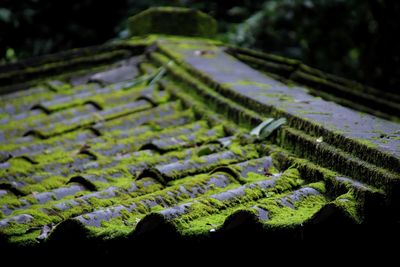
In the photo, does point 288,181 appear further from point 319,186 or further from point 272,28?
point 272,28

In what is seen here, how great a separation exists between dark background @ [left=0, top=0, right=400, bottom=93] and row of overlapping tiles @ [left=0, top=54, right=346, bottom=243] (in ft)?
12.0

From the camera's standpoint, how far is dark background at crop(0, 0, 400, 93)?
6969mm

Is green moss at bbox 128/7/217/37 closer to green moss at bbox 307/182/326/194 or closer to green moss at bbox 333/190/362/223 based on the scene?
green moss at bbox 307/182/326/194

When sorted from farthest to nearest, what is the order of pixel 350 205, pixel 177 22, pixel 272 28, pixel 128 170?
pixel 272 28 < pixel 177 22 < pixel 128 170 < pixel 350 205

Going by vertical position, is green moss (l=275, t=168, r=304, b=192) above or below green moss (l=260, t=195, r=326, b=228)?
below

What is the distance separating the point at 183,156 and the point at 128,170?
10.4 inches

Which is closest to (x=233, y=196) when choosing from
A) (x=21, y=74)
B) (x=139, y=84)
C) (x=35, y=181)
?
(x=35, y=181)

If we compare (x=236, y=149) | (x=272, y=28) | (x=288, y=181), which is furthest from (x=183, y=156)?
(x=272, y=28)

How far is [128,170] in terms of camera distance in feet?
7.83

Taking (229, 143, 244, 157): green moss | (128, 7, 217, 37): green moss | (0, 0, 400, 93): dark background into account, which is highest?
(229, 143, 244, 157): green moss

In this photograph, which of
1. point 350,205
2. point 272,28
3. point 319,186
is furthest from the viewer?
point 272,28

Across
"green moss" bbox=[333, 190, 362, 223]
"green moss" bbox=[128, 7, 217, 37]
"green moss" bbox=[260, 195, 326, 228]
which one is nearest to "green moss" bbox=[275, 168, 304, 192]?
"green moss" bbox=[260, 195, 326, 228]

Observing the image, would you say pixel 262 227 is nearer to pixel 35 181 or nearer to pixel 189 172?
pixel 189 172

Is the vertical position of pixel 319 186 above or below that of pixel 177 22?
above
